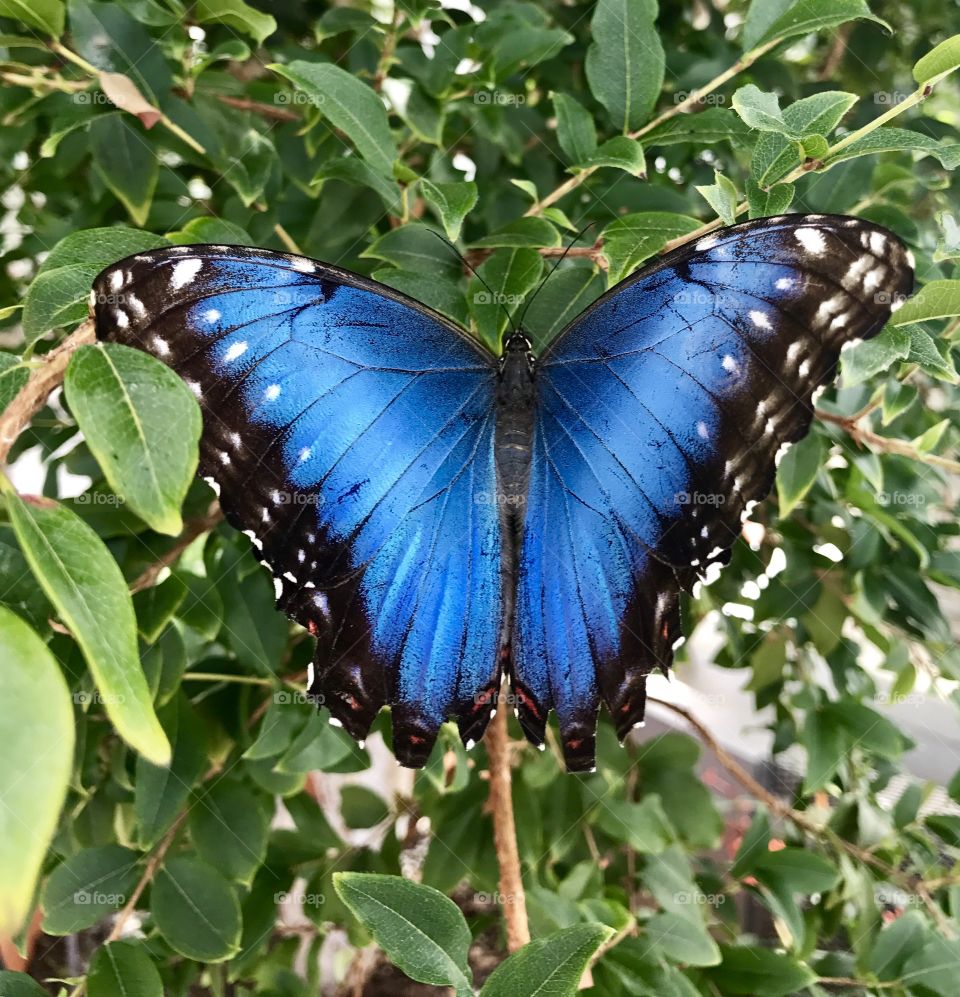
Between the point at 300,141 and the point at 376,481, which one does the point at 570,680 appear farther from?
the point at 300,141

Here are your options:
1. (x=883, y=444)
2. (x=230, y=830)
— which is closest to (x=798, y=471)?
(x=883, y=444)

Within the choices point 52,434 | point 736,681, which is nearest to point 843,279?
point 52,434

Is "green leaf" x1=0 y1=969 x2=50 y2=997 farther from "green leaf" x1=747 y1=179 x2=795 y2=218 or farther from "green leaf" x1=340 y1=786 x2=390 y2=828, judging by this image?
"green leaf" x1=747 y1=179 x2=795 y2=218

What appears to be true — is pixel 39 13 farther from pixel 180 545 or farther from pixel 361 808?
pixel 361 808

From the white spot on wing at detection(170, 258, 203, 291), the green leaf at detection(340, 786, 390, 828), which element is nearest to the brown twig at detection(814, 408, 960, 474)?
the white spot on wing at detection(170, 258, 203, 291)

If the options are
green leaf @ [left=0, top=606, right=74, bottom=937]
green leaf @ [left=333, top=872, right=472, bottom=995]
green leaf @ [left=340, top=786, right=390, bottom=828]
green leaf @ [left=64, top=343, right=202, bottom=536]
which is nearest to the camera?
green leaf @ [left=0, top=606, right=74, bottom=937]

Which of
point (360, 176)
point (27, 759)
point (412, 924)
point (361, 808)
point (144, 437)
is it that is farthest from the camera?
point (361, 808)

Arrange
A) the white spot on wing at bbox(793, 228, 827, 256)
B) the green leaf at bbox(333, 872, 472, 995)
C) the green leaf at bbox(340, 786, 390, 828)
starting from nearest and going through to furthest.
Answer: the green leaf at bbox(333, 872, 472, 995) → the white spot on wing at bbox(793, 228, 827, 256) → the green leaf at bbox(340, 786, 390, 828)
